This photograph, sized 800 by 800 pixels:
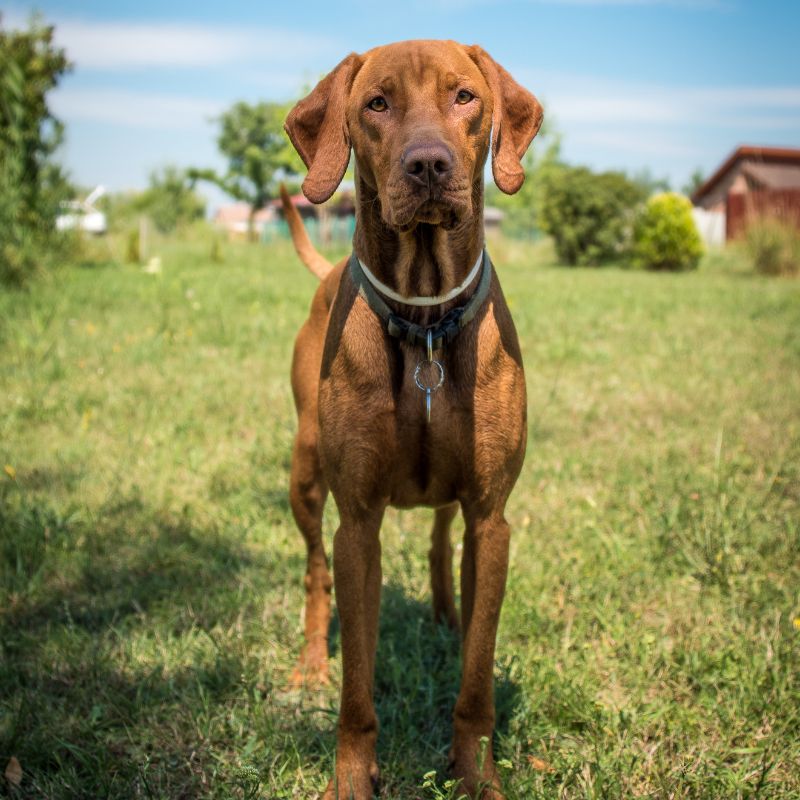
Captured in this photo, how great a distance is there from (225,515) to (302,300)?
6210mm

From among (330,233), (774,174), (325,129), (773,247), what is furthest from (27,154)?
(774,174)

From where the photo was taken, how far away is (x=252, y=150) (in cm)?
5228

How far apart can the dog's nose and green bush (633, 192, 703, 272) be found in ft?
66.2

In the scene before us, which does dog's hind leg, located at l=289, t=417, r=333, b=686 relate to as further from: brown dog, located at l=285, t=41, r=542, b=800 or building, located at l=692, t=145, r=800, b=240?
building, located at l=692, t=145, r=800, b=240

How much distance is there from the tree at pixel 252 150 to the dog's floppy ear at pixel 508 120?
50.8 metres

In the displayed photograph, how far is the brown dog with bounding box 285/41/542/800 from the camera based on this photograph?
7.31 feet

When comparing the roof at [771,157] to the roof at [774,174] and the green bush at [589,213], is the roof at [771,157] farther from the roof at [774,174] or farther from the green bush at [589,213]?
the green bush at [589,213]

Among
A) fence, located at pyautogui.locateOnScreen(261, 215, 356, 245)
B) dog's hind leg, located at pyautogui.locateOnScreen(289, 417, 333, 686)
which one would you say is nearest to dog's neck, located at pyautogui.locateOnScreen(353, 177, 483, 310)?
dog's hind leg, located at pyautogui.locateOnScreen(289, 417, 333, 686)

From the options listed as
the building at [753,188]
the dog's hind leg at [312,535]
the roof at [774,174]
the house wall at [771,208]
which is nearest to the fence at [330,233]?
the building at [753,188]

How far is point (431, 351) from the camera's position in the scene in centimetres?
226

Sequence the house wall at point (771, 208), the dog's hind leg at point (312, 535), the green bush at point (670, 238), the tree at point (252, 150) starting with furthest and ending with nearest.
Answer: the tree at point (252, 150) < the green bush at point (670, 238) < the house wall at point (771, 208) < the dog's hind leg at point (312, 535)

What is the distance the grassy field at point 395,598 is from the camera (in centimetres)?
247

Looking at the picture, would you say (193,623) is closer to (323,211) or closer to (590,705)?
(590,705)

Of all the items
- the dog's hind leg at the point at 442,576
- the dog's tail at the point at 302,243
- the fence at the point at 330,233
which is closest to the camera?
the dog's hind leg at the point at 442,576
